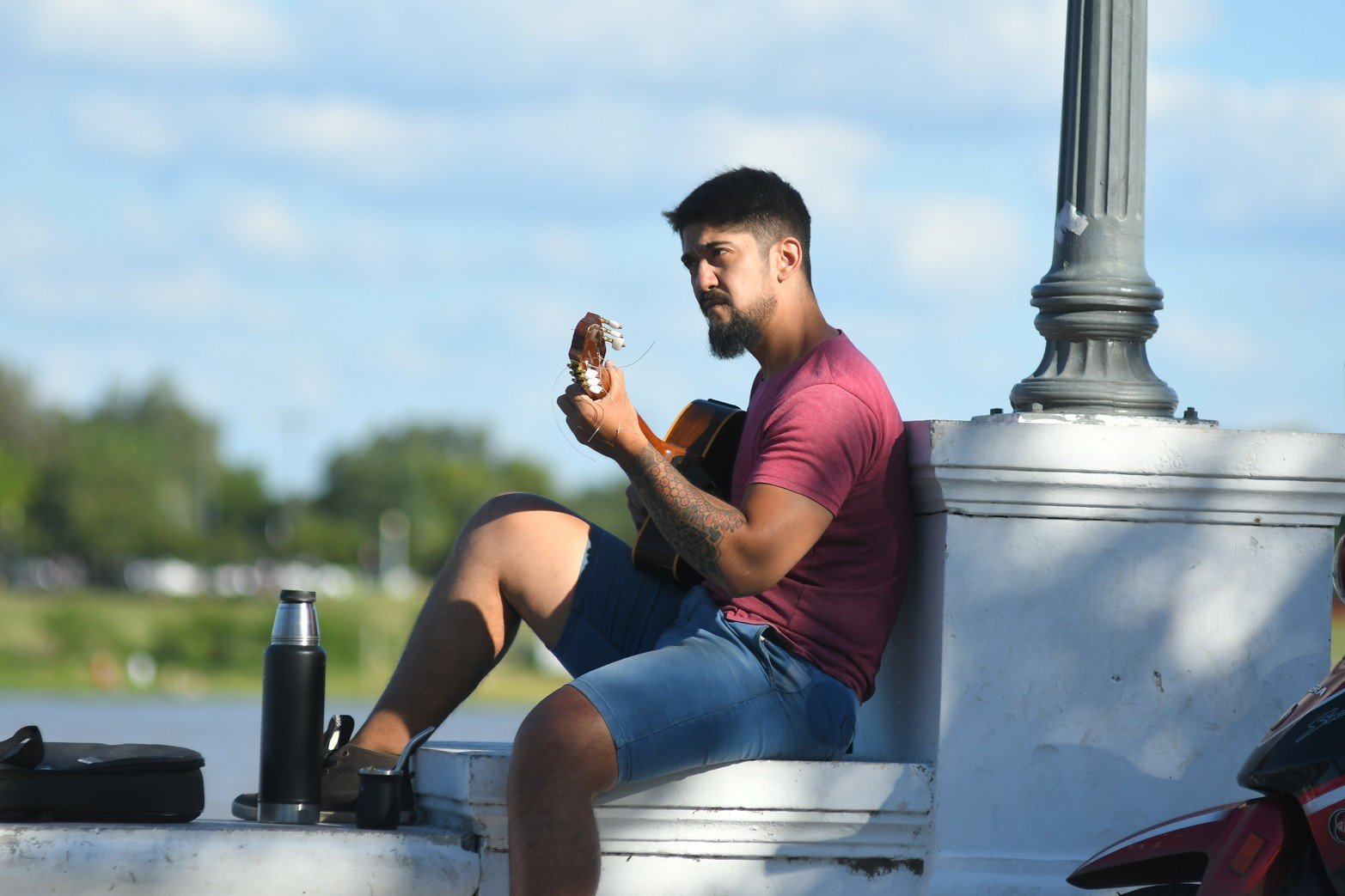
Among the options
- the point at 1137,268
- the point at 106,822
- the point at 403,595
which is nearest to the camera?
the point at 106,822

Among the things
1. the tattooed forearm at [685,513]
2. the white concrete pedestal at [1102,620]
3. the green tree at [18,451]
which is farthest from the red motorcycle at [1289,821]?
the green tree at [18,451]

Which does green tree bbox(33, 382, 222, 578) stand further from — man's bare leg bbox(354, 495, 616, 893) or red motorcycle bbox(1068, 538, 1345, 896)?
red motorcycle bbox(1068, 538, 1345, 896)

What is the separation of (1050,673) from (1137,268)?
2.69 ft

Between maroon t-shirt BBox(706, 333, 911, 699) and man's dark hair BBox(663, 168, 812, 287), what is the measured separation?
0.92 ft

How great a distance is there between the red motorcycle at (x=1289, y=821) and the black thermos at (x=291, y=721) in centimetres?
159

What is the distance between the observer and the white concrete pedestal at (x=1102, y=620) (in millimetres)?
3178

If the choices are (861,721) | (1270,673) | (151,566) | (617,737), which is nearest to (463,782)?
(617,737)

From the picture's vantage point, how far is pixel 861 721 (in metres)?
3.78

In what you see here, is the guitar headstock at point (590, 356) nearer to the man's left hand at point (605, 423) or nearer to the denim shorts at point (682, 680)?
the man's left hand at point (605, 423)

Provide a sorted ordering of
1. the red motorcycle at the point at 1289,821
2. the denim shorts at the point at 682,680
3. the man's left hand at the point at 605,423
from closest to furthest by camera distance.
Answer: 1. the red motorcycle at the point at 1289,821
2. the denim shorts at the point at 682,680
3. the man's left hand at the point at 605,423

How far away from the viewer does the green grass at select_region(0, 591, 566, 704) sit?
54531mm

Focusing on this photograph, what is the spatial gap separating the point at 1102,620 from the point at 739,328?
0.89 meters

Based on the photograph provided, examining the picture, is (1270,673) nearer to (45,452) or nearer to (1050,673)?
(1050,673)

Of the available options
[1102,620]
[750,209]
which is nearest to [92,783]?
[750,209]
